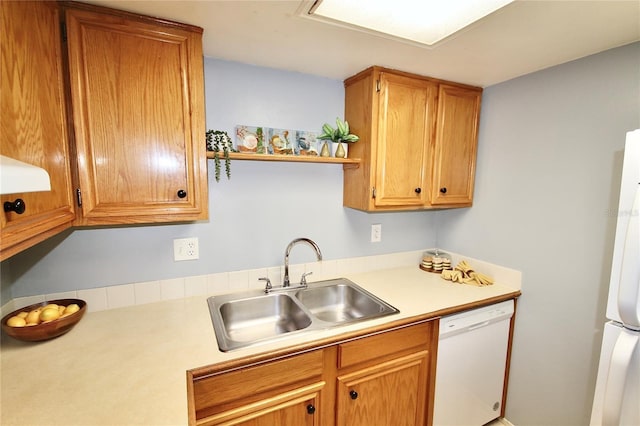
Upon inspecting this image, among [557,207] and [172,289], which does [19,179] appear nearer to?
[172,289]

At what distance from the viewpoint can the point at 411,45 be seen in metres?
1.35

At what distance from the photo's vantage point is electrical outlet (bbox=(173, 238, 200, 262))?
157 cm

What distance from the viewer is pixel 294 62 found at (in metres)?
1.58

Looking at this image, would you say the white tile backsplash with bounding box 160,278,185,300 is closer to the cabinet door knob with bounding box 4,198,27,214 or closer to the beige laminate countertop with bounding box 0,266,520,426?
the beige laminate countertop with bounding box 0,266,520,426

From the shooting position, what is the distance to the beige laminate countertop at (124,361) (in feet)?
2.74

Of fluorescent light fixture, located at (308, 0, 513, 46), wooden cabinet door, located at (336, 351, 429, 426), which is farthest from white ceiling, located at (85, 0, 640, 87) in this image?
wooden cabinet door, located at (336, 351, 429, 426)

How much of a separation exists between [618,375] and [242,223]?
5.62ft

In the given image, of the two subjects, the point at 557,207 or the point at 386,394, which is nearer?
the point at 386,394

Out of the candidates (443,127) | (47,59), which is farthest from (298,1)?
(443,127)

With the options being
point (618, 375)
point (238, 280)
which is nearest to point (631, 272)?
point (618, 375)

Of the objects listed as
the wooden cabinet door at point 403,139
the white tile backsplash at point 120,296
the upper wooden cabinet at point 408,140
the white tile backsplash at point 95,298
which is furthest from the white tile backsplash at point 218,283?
the wooden cabinet door at point 403,139

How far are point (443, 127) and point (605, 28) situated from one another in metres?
0.78

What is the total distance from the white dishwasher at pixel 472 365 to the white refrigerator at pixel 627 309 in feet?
1.94

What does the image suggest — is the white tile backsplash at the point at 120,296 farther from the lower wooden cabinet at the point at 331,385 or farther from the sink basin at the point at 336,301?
the sink basin at the point at 336,301
